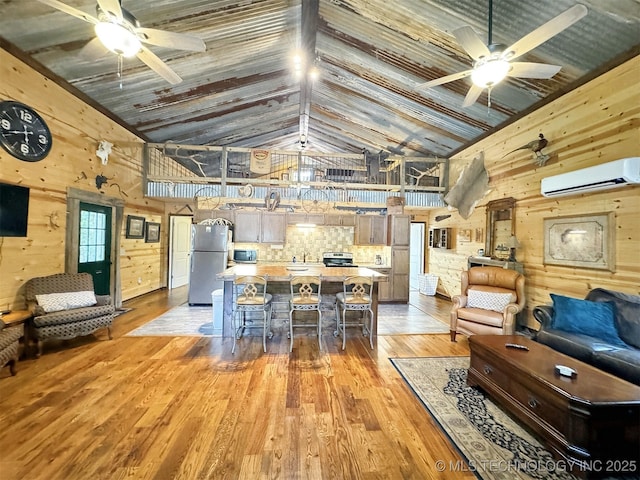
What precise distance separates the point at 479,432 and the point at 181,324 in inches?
166

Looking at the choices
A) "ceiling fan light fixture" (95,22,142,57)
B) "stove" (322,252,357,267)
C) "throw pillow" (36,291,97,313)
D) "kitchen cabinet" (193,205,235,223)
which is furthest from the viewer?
"stove" (322,252,357,267)

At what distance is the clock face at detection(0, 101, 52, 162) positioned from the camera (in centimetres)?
304

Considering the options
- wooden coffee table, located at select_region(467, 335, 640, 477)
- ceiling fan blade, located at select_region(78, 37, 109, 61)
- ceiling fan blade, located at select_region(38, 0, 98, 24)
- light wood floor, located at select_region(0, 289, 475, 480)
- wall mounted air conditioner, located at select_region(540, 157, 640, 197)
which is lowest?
light wood floor, located at select_region(0, 289, 475, 480)

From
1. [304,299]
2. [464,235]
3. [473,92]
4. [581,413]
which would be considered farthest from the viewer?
[464,235]

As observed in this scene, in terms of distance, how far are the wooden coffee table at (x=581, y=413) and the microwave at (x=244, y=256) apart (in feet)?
17.3

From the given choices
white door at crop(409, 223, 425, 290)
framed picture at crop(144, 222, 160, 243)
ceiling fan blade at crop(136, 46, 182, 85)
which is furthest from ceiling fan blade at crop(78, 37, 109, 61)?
white door at crop(409, 223, 425, 290)

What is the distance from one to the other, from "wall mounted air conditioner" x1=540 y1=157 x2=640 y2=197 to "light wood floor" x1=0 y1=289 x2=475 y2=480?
261cm

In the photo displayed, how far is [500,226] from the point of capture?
505 cm

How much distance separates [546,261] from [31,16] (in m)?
6.87

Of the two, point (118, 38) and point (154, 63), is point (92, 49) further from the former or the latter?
point (118, 38)

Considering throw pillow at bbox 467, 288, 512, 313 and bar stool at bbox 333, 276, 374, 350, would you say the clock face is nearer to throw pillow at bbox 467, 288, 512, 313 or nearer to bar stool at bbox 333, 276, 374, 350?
bar stool at bbox 333, 276, 374, 350

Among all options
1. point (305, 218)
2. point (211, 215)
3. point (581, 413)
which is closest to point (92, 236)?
point (211, 215)

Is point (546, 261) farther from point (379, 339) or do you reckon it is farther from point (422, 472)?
point (422, 472)

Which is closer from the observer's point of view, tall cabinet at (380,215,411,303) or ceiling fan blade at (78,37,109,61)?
ceiling fan blade at (78,37,109,61)
